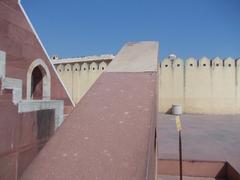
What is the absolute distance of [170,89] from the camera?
12.3 m

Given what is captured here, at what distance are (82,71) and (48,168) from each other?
13225 millimetres

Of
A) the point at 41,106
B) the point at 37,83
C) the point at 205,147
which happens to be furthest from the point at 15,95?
the point at 205,147

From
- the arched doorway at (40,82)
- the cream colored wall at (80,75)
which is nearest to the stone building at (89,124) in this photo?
the arched doorway at (40,82)

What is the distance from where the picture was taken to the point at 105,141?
1.02 m

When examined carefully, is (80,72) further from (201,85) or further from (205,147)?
(205,147)

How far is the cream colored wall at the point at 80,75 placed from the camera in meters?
13.6

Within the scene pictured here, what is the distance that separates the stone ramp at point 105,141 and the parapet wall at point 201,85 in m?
11.1

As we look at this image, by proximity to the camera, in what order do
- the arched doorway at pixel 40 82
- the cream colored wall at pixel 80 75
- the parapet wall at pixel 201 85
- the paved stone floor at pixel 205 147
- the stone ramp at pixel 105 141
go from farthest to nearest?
the cream colored wall at pixel 80 75
the parapet wall at pixel 201 85
the paved stone floor at pixel 205 147
the arched doorway at pixel 40 82
the stone ramp at pixel 105 141

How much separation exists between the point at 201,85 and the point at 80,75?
22.8ft

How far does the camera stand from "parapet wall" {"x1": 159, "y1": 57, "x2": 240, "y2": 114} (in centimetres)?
1173

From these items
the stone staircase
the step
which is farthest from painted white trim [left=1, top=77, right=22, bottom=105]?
the step

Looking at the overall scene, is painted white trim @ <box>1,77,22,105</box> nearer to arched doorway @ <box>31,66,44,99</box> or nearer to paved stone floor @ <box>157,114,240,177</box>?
arched doorway @ <box>31,66,44,99</box>

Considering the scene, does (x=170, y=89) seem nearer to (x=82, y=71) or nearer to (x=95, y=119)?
(x=82, y=71)

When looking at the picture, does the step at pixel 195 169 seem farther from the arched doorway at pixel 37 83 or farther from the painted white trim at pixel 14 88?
the painted white trim at pixel 14 88
